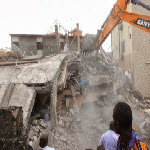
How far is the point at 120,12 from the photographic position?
20.8 feet

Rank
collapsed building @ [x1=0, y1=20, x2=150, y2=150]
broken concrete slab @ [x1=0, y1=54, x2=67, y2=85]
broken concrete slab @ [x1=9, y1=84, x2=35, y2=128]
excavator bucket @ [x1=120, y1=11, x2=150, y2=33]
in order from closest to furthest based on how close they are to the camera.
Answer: collapsed building @ [x1=0, y1=20, x2=150, y2=150] → broken concrete slab @ [x1=9, y1=84, x2=35, y2=128] → broken concrete slab @ [x1=0, y1=54, x2=67, y2=85] → excavator bucket @ [x1=120, y1=11, x2=150, y2=33]

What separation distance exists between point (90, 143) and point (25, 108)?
294cm

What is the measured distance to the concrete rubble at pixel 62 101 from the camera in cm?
445

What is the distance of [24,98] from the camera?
4.42 m

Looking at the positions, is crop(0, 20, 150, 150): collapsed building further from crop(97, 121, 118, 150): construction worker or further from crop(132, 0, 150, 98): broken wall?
crop(132, 0, 150, 98): broken wall

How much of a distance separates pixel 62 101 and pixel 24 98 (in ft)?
8.11

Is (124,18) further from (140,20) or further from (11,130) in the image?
(11,130)

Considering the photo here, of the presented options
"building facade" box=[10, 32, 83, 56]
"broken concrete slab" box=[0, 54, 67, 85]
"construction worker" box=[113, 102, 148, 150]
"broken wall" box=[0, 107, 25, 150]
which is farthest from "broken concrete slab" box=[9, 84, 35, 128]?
"building facade" box=[10, 32, 83, 56]

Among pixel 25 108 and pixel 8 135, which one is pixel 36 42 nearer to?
pixel 25 108

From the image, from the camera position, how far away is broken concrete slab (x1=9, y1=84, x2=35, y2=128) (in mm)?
4109

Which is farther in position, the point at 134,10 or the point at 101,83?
the point at 134,10

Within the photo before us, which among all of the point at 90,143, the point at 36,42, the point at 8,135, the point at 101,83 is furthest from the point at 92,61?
the point at 36,42

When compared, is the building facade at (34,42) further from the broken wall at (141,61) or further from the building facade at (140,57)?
the broken wall at (141,61)

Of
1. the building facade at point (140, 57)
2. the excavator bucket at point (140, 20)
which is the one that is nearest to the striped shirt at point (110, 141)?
the excavator bucket at point (140, 20)
